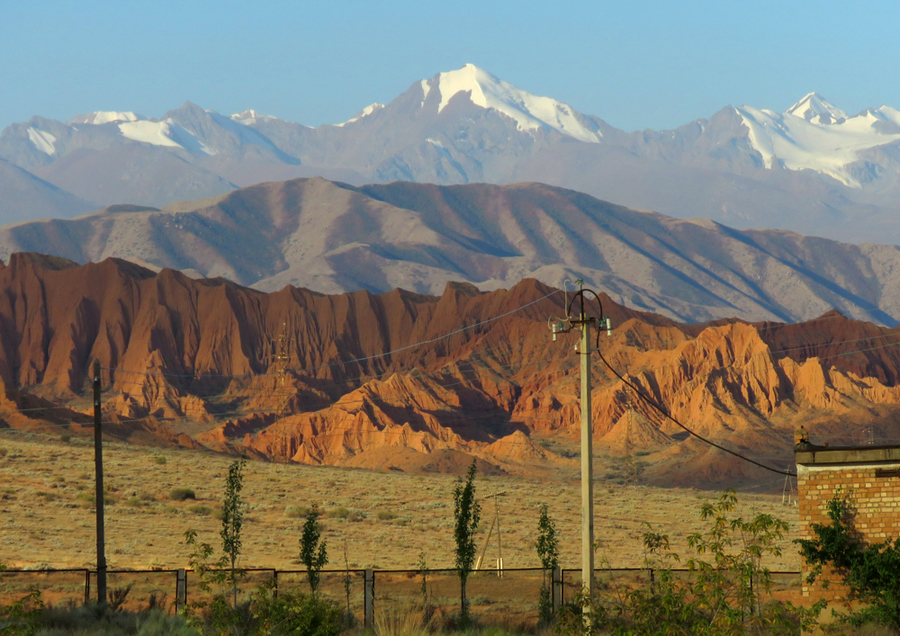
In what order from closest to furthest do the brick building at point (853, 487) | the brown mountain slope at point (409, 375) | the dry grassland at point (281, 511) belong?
the brick building at point (853, 487)
the dry grassland at point (281, 511)
the brown mountain slope at point (409, 375)

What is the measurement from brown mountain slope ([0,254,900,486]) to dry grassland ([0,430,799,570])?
15.0 meters

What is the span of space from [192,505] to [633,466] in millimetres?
37974

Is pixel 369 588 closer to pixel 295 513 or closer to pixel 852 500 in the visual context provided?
pixel 852 500

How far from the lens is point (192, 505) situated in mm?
49688

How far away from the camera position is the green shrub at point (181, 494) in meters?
A: 51.3

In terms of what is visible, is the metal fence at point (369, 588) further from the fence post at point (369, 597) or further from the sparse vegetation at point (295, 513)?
the sparse vegetation at point (295, 513)

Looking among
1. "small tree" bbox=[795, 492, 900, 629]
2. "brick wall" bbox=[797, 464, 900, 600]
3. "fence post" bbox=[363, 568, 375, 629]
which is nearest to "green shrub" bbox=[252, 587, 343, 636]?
"fence post" bbox=[363, 568, 375, 629]

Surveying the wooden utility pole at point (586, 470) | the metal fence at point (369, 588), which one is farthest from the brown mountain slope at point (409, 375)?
the wooden utility pole at point (586, 470)

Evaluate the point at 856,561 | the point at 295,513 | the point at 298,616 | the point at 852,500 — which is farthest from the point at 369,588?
the point at 295,513

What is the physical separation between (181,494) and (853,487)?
37571 mm

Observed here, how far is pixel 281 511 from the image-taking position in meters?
50.0

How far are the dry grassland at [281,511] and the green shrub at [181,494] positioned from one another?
357 mm

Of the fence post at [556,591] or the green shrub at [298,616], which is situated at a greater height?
the green shrub at [298,616]

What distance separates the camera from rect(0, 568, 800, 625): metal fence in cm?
2516
